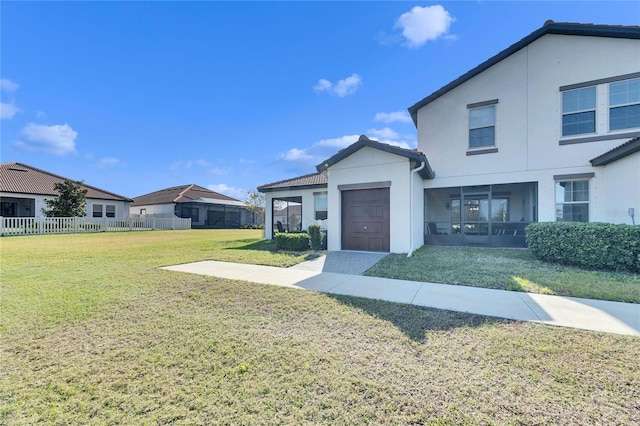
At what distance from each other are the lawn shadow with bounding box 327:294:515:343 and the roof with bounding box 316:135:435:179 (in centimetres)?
665

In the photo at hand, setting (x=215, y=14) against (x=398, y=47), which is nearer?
(x=215, y=14)

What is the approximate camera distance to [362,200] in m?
11.2

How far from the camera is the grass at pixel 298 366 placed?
2281 mm

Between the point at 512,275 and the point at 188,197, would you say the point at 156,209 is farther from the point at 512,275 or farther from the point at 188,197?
the point at 512,275

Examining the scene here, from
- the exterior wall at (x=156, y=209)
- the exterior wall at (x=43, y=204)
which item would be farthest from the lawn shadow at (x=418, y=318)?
the exterior wall at (x=156, y=209)

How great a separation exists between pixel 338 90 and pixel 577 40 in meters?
11.8

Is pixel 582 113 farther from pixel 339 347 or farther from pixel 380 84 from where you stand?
pixel 339 347

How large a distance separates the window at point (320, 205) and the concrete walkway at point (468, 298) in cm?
818

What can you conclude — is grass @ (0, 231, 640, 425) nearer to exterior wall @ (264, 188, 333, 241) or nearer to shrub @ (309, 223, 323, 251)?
shrub @ (309, 223, 323, 251)

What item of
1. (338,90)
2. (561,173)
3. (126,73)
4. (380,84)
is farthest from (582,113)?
(126,73)

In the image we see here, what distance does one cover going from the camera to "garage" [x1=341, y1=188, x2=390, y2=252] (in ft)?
35.4

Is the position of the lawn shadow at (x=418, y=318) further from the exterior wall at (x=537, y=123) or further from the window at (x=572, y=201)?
the window at (x=572, y=201)

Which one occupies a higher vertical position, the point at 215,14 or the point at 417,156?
the point at 215,14

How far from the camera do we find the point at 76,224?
22109 mm
